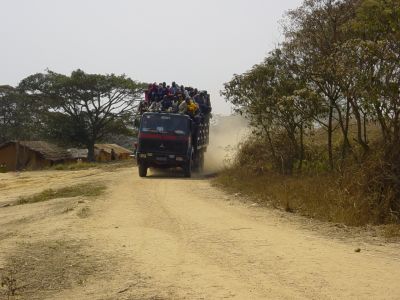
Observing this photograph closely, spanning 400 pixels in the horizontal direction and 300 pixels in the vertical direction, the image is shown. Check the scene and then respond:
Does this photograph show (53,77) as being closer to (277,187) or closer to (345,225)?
(277,187)

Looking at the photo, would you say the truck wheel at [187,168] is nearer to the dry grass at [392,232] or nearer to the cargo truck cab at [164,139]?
the cargo truck cab at [164,139]

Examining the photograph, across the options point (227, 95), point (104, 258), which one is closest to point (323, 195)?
point (104, 258)

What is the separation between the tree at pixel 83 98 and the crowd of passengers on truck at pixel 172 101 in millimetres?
23986

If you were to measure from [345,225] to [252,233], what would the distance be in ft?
7.10

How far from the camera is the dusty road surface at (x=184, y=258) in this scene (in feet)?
20.5

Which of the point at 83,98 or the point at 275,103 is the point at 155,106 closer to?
the point at 275,103

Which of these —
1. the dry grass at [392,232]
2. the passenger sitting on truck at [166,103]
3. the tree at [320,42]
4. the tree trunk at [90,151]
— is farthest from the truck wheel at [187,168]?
the tree trunk at [90,151]

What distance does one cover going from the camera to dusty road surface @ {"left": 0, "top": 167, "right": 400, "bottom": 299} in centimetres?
624

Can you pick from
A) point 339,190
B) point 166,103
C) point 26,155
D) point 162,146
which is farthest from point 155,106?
point 26,155

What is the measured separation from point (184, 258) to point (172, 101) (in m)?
16.7

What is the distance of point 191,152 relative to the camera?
23766mm

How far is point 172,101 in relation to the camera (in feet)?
78.6

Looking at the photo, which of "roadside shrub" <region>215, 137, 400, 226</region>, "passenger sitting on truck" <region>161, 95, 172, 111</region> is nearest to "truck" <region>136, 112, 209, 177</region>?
"passenger sitting on truck" <region>161, 95, 172, 111</region>

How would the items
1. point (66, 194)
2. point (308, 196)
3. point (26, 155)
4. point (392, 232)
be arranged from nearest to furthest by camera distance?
point (392, 232), point (308, 196), point (66, 194), point (26, 155)
